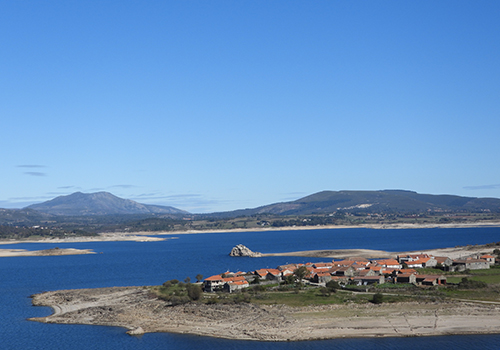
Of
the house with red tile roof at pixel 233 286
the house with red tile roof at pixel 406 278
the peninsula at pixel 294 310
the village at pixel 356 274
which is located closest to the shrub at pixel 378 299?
the peninsula at pixel 294 310

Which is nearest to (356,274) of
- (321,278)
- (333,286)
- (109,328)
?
(321,278)

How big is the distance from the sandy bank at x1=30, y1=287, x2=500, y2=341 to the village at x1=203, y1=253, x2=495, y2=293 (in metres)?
11.6

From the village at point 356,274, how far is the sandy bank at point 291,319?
38.1 ft

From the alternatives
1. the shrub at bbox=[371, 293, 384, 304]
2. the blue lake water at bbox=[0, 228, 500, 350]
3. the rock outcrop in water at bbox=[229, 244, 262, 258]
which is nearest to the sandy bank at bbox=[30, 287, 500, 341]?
the shrub at bbox=[371, 293, 384, 304]

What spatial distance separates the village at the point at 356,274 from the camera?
72.1 m

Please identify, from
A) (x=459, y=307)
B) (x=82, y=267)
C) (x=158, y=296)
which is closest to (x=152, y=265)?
(x=82, y=267)

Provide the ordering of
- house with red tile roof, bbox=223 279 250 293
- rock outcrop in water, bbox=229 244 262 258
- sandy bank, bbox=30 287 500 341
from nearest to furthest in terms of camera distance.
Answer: sandy bank, bbox=30 287 500 341, house with red tile roof, bbox=223 279 250 293, rock outcrop in water, bbox=229 244 262 258

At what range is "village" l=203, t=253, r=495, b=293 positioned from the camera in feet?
237

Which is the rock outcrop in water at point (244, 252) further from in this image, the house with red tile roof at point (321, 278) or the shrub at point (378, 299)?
the shrub at point (378, 299)

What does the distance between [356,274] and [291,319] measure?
2694 cm

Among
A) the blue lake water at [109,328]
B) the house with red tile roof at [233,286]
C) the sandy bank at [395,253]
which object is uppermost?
the sandy bank at [395,253]

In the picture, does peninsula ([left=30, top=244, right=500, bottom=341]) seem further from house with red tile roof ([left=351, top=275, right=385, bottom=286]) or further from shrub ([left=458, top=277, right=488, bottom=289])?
house with red tile roof ([left=351, top=275, right=385, bottom=286])

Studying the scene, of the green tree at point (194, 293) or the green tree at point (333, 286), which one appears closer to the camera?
the green tree at point (194, 293)

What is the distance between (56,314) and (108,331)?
11.6m
